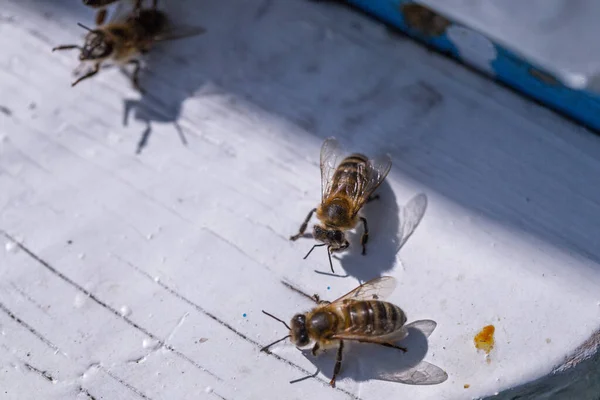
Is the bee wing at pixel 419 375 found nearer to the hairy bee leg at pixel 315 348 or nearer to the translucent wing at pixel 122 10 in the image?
the hairy bee leg at pixel 315 348

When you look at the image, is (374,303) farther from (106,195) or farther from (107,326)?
(106,195)

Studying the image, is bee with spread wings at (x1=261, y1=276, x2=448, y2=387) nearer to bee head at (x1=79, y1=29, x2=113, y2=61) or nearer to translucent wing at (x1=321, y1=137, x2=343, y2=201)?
translucent wing at (x1=321, y1=137, x2=343, y2=201)

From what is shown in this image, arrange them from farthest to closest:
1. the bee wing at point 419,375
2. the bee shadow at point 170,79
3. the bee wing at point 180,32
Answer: the bee wing at point 180,32, the bee shadow at point 170,79, the bee wing at point 419,375

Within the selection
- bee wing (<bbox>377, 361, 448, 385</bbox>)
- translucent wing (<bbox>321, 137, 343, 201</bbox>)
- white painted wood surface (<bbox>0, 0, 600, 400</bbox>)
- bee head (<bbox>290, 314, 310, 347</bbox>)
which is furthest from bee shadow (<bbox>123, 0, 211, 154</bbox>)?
bee wing (<bbox>377, 361, 448, 385</bbox>)

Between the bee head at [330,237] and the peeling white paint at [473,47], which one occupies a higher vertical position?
the peeling white paint at [473,47]

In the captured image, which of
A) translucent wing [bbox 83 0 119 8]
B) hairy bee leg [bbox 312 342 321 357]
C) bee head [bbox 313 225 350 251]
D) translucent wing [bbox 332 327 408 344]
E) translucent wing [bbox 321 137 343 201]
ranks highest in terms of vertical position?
translucent wing [bbox 321 137 343 201]

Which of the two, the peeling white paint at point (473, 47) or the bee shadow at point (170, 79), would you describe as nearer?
the peeling white paint at point (473, 47)

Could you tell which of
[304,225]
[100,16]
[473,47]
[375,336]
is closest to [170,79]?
[100,16]

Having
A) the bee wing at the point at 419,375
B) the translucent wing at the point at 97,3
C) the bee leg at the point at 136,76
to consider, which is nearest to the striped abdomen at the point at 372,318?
the bee wing at the point at 419,375
